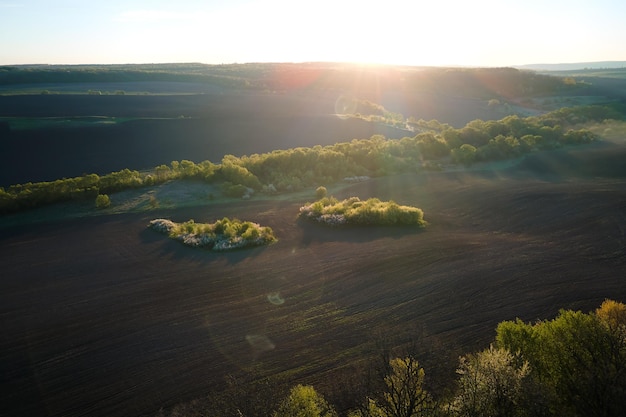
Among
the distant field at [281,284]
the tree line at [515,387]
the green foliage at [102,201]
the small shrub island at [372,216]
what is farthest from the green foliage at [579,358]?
the green foliage at [102,201]

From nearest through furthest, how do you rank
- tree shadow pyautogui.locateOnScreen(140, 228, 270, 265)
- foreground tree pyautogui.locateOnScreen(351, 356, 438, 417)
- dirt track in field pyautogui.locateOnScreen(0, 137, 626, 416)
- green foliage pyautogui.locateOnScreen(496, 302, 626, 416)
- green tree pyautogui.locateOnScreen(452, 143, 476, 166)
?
green foliage pyautogui.locateOnScreen(496, 302, 626, 416) → foreground tree pyautogui.locateOnScreen(351, 356, 438, 417) → dirt track in field pyautogui.locateOnScreen(0, 137, 626, 416) → tree shadow pyautogui.locateOnScreen(140, 228, 270, 265) → green tree pyautogui.locateOnScreen(452, 143, 476, 166)

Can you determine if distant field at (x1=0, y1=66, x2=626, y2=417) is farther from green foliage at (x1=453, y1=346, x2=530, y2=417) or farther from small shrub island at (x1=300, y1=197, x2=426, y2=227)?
green foliage at (x1=453, y1=346, x2=530, y2=417)

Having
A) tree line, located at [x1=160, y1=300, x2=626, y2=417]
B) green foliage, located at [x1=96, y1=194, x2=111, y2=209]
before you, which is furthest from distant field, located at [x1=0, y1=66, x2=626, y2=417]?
tree line, located at [x1=160, y1=300, x2=626, y2=417]

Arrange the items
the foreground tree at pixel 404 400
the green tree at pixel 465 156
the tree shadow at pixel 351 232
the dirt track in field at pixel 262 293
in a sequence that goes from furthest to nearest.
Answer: the green tree at pixel 465 156, the tree shadow at pixel 351 232, the dirt track in field at pixel 262 293, the foreground tree at pixel 404 400

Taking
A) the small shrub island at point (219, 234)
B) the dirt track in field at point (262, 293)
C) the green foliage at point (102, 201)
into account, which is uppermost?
the green foliage at point (102, 201)

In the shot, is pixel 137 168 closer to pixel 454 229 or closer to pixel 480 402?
pixel 454 229

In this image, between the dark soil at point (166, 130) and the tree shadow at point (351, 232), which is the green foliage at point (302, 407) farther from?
the dark soil at point (166, 130)

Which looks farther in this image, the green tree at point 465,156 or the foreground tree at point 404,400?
the green tree at point 465,156

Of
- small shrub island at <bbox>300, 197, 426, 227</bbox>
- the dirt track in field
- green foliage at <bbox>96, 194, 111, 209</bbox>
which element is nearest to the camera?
the dirt track in field
